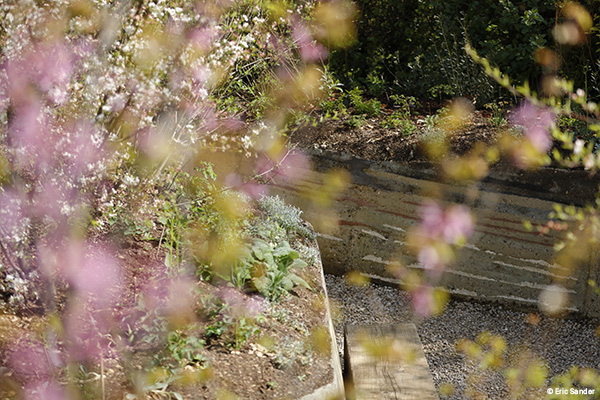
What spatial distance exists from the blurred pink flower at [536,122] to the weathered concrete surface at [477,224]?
218mm

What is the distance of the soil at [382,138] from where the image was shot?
3836mm

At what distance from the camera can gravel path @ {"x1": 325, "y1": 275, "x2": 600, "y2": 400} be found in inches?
124

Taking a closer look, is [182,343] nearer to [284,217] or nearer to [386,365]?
[386,365]

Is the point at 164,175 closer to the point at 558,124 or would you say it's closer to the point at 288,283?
the point at 288,283

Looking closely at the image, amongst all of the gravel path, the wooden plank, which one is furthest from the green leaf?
the gravel path

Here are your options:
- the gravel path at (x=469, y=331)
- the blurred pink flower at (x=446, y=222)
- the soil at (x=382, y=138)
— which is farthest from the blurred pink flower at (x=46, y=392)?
the blurred pink flower at (x=446, y=222)

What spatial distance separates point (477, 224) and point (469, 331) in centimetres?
65

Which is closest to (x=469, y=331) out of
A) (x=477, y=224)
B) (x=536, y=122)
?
(x=477, y=224)

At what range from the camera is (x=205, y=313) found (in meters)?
2.24

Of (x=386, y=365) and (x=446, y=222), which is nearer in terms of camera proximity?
(x=386, y=365)

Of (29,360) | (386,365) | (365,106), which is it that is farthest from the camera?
(365,106)

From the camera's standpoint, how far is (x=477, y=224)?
374 cm

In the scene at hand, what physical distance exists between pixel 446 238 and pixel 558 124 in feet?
3.42

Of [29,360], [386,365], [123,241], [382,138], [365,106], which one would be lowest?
[29,360]
